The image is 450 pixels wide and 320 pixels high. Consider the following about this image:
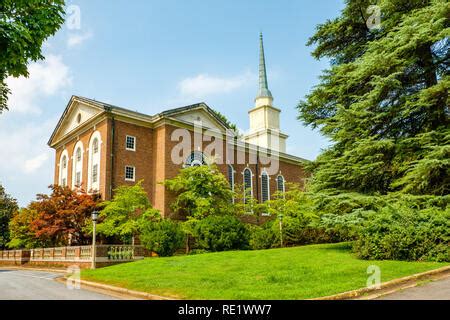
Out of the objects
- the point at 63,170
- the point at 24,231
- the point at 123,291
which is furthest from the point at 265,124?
the point at 123,291

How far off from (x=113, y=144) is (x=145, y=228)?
24.6 ft

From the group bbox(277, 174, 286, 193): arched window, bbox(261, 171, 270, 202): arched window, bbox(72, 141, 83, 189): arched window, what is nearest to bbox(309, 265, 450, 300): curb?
bbox(72, 141, 83, 189): arched window

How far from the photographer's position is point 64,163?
35594 mm

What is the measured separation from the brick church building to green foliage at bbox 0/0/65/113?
19.2 meters

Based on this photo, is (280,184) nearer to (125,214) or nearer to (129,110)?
(129,110)

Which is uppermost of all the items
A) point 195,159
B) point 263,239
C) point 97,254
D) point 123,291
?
point 195,159

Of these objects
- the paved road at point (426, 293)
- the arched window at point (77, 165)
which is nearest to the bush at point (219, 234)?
the arched window at point (77, 165)

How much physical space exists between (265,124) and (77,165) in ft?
77.9

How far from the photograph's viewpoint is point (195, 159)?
105ft

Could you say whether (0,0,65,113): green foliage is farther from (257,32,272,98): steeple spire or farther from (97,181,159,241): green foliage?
(257,32,272,98): steeple spire

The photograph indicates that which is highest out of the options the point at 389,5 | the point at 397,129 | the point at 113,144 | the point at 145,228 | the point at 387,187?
the point at 389,5

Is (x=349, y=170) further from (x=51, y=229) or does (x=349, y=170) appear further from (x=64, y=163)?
(x=64, y=163)

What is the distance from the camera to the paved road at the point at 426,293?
8546 millimetres
